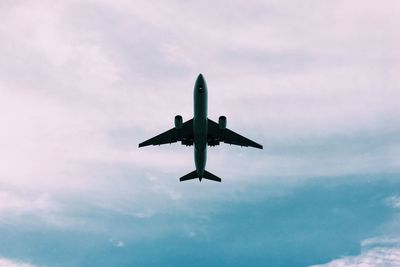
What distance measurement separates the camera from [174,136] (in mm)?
73938

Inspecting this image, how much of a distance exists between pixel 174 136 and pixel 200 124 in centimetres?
968

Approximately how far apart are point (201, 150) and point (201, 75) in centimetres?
1182

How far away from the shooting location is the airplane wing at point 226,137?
236ft

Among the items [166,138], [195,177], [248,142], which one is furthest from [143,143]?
[248,142]

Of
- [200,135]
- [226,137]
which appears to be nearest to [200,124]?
[200,135]

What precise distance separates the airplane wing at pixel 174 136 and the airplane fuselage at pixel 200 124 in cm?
296

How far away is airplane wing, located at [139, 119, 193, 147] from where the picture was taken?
71.8 meters

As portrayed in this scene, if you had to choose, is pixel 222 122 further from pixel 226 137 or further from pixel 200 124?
pixel 226 137

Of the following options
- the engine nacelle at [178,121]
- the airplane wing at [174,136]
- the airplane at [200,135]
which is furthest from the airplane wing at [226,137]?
the engine nacelle at [178,121]

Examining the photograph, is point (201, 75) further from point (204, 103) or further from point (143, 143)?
point (143, 143)

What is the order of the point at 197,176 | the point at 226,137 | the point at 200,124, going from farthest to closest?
the point at 197,176 < the point at 226,137 < the point at 200,124

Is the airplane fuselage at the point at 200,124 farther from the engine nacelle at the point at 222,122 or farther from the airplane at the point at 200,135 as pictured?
the engine nacelle at the point at 222,122

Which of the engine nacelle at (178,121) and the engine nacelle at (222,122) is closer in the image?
the engine nacelle at (178,121)

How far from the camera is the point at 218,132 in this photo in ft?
238
